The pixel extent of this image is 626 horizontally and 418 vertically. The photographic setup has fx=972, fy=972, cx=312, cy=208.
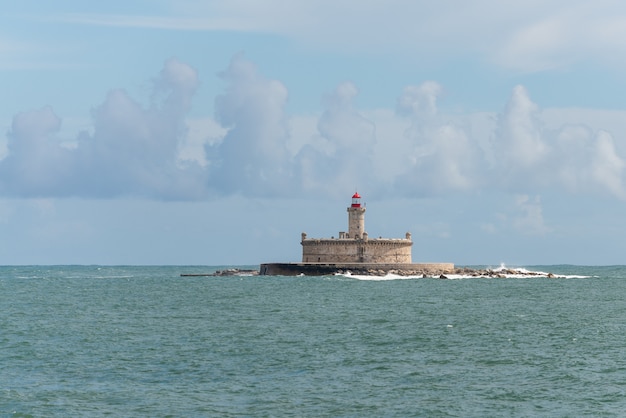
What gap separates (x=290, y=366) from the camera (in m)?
33.6

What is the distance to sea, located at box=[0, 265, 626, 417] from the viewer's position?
1064 inches

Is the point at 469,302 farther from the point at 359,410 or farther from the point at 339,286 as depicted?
the point at 359,410

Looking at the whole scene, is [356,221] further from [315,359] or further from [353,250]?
[315,359]

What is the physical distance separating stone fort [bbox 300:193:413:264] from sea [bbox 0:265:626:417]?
35166mm

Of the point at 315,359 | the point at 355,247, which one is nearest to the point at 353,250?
the point at 355,247

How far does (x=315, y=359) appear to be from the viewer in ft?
115

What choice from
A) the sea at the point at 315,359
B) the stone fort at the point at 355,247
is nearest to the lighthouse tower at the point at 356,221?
the stone fort at the point at 355,247

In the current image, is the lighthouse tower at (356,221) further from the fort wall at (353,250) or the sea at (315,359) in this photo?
the sea at (315,359)

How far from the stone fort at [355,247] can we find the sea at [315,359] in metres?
35.2

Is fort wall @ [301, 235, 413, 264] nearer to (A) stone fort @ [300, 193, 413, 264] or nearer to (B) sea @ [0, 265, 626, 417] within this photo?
(A) stone fort @ [300, 193, 413, 264]

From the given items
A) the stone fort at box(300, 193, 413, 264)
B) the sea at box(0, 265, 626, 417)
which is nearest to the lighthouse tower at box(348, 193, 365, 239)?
the stone fort at box(300, 193, 413, 264)

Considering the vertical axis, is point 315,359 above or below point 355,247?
below

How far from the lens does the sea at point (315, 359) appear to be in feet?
88.7

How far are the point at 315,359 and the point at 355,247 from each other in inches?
2553
